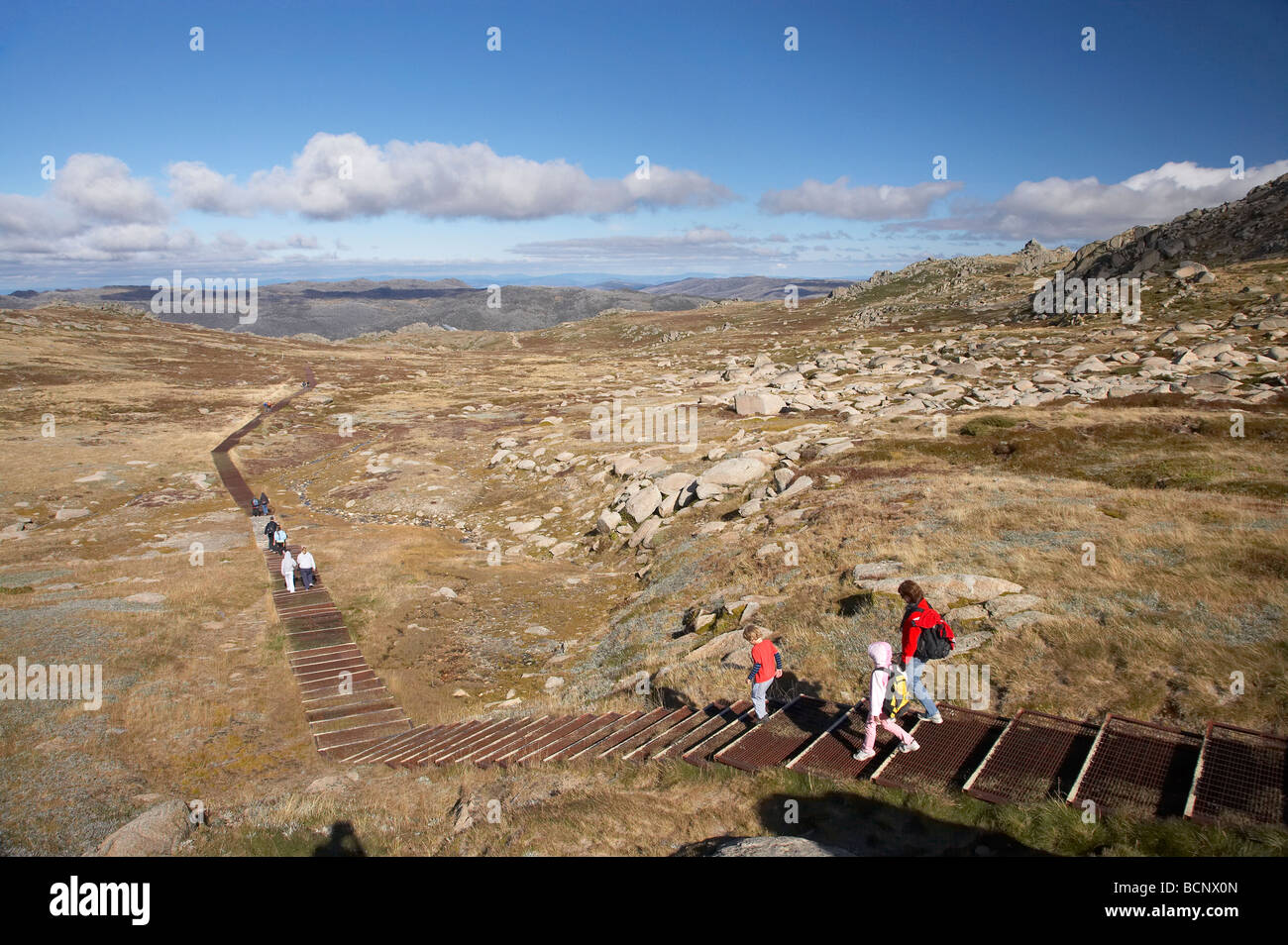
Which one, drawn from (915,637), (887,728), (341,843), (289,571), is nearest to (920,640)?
(915,637)

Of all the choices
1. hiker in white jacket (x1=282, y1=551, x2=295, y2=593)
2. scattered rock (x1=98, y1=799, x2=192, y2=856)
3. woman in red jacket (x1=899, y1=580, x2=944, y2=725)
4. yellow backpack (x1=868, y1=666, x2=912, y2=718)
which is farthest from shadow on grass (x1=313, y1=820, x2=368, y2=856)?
hiker in white jacket (x1=282, y1=551, x2=295, y2=593)

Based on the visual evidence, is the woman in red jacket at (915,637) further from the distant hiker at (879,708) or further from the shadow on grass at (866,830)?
the shadow on grass at (866,830)

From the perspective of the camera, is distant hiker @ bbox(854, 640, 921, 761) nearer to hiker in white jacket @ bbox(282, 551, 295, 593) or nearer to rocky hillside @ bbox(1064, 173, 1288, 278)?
hiker in white jacket @ bbox(282, 551, 295, 593)

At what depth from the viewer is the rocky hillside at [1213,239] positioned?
284 feet

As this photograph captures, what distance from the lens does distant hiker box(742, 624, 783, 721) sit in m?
12.9

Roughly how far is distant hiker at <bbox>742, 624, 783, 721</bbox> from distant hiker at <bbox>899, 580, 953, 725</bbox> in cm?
260

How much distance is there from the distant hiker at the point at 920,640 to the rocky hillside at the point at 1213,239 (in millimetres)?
102226

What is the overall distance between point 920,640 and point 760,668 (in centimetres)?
318

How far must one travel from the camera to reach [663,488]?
3647cm

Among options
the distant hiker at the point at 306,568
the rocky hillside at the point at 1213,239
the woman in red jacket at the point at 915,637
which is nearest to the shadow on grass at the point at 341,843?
the woman in red jacket at the point at 915,637

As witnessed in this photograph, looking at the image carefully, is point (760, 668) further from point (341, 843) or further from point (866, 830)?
point (341, 843)

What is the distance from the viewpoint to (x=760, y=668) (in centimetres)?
1296
